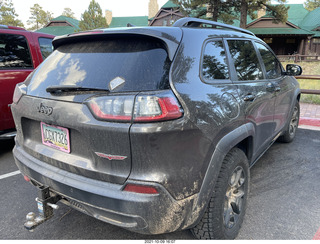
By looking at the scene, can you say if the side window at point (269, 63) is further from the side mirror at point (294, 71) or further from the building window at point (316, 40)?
the building window at point (316, 40)

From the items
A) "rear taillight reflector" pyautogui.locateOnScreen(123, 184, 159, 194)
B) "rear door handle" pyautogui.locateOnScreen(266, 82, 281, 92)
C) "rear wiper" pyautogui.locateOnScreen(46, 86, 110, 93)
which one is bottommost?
"rear taillight reflector" pyautogui.locateOnScreen(123, 184, 159, 194)

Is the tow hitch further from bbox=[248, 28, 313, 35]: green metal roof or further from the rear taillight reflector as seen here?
bbox=[248, 28, 313, 35]: green metal roof

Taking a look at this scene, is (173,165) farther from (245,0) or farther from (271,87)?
(245,0)

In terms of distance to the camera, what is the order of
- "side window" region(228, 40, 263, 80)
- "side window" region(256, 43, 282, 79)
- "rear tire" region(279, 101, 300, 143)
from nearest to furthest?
"side window" region(228, 40, 263, 80)
"side window" region(256, 43, 282, 79)
"rear tire" region(279, 101, 300, 143)

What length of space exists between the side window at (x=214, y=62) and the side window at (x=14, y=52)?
3.32m

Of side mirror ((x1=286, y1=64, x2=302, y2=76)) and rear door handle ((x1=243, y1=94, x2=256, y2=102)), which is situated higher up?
side mirror ((x1=286, y1=64, x2=302, y2=76))

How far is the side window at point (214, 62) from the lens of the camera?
2.01 meters

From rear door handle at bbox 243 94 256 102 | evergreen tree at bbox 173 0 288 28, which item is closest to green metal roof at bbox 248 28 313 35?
evergreen tree at bbox 173 0 288 28

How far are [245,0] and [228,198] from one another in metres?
22.9

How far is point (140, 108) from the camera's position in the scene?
→ 1.55m

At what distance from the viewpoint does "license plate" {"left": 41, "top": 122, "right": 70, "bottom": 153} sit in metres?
1.86

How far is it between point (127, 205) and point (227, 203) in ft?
3.22

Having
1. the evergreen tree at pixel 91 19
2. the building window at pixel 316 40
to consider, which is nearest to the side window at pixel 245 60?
the evergreen tree at pixel 91 19

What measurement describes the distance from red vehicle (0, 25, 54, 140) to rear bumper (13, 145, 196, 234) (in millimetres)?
2679
